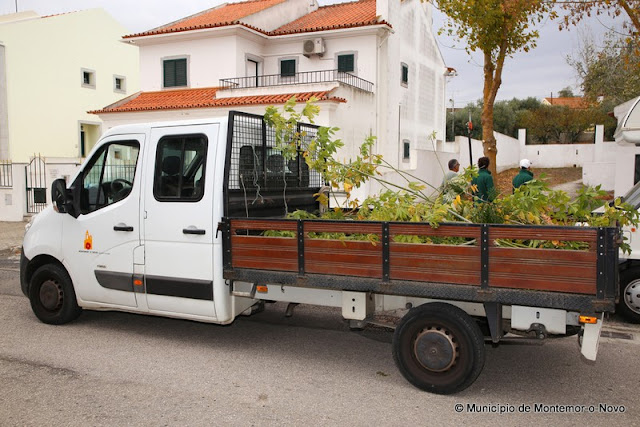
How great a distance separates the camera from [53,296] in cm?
642

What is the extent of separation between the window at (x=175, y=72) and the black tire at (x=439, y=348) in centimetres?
2401

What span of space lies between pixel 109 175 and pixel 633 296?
20.9 feet

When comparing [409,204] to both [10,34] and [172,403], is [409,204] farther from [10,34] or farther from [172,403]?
[10,34]

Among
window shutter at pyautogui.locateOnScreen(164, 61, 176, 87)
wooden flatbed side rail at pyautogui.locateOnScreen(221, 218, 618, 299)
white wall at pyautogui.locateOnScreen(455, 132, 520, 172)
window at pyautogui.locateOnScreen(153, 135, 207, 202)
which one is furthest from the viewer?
white wall at pyautogui.locateOnScreen(455, 132, 520, 172)

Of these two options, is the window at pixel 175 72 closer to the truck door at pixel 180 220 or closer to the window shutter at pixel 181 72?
the window shutter at pixel 181 72

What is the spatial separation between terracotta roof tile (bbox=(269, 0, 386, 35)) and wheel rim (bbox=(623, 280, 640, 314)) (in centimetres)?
1891

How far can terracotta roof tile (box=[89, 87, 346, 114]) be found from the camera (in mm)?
20672

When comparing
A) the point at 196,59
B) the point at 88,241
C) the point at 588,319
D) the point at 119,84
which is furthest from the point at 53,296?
the point at 119,84

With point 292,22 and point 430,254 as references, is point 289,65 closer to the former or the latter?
point 292,22

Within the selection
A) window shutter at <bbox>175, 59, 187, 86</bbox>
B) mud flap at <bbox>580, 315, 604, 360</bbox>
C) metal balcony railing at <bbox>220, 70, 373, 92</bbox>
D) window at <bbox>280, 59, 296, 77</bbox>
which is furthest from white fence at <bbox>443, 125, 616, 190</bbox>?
mud flap at <bbox>580, 315, 604, 360</bbox>

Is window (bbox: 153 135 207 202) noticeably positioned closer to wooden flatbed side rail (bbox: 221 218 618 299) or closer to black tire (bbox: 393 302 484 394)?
wooden flatbed side rail (bbox: 221 218 618 299)

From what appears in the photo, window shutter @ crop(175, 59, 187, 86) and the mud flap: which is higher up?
window shutter @ crop(175, 59, 187, 86)

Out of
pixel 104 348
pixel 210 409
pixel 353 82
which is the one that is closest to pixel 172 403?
pixel 210 409

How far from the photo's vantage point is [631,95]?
2341 cm
